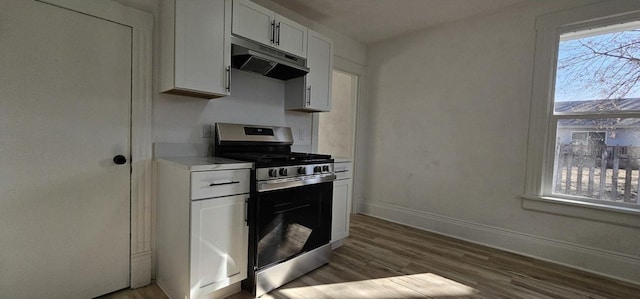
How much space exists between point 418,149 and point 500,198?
1.03 meters

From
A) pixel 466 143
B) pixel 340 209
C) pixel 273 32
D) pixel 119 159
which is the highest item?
pixel 273 32

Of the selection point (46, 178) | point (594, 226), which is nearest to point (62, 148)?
point (46, 178)

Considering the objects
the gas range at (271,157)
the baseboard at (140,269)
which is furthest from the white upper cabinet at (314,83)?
the baseboard at (140,269)

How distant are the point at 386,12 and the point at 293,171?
206cm

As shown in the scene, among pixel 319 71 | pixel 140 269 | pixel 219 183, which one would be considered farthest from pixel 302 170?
pixel 140 269

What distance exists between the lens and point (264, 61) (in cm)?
221

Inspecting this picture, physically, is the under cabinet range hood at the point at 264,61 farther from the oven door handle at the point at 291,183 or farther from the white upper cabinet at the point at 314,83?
the oven door handle at the point at 291,183

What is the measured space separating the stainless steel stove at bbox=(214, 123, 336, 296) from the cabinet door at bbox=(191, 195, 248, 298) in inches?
2.9

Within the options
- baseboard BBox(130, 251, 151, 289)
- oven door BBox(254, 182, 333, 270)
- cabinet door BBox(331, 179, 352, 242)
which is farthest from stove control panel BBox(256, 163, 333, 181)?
baseboard BBox(130, 251, 151, 289)

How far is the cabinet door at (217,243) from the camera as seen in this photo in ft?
5.33

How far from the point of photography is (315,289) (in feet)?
6.49

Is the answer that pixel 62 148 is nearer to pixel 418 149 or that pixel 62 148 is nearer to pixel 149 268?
pixel 149 268

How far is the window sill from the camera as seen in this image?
7.31 ft

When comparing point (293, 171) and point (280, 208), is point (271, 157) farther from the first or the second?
point (280, 208)
